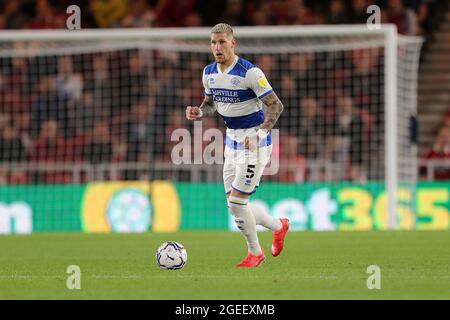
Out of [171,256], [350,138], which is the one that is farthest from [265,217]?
[350,138]

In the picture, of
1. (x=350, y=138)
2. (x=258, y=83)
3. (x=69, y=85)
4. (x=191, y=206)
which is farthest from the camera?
(x=69, y=85)

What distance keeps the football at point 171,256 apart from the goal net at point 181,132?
838 centimetres

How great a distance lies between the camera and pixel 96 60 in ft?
82.7

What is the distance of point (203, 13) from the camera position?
2714cm

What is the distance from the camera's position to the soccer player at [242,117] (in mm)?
12289

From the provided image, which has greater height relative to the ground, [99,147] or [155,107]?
[155,107]

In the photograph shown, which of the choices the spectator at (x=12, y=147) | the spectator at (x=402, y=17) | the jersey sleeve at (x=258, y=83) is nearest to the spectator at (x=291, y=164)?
the spectator at (x=402, y=17)

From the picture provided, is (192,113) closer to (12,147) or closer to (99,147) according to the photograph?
(99,147)

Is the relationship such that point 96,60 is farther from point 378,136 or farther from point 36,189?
point 378,136

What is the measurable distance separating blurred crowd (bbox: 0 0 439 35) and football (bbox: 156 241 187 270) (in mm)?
13923

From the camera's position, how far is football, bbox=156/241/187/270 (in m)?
12.3

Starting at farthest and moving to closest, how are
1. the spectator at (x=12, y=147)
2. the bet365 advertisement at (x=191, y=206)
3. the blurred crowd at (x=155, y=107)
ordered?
the spectator at (x=12, y=147)
the blurred crowd at (x=155, y=107)
the bet365 advertisement at (x=191, y=206)

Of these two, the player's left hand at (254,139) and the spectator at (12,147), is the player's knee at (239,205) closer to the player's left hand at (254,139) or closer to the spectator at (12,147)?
the player's left hand at (254,139)

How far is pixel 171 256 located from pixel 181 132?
36.2ft
